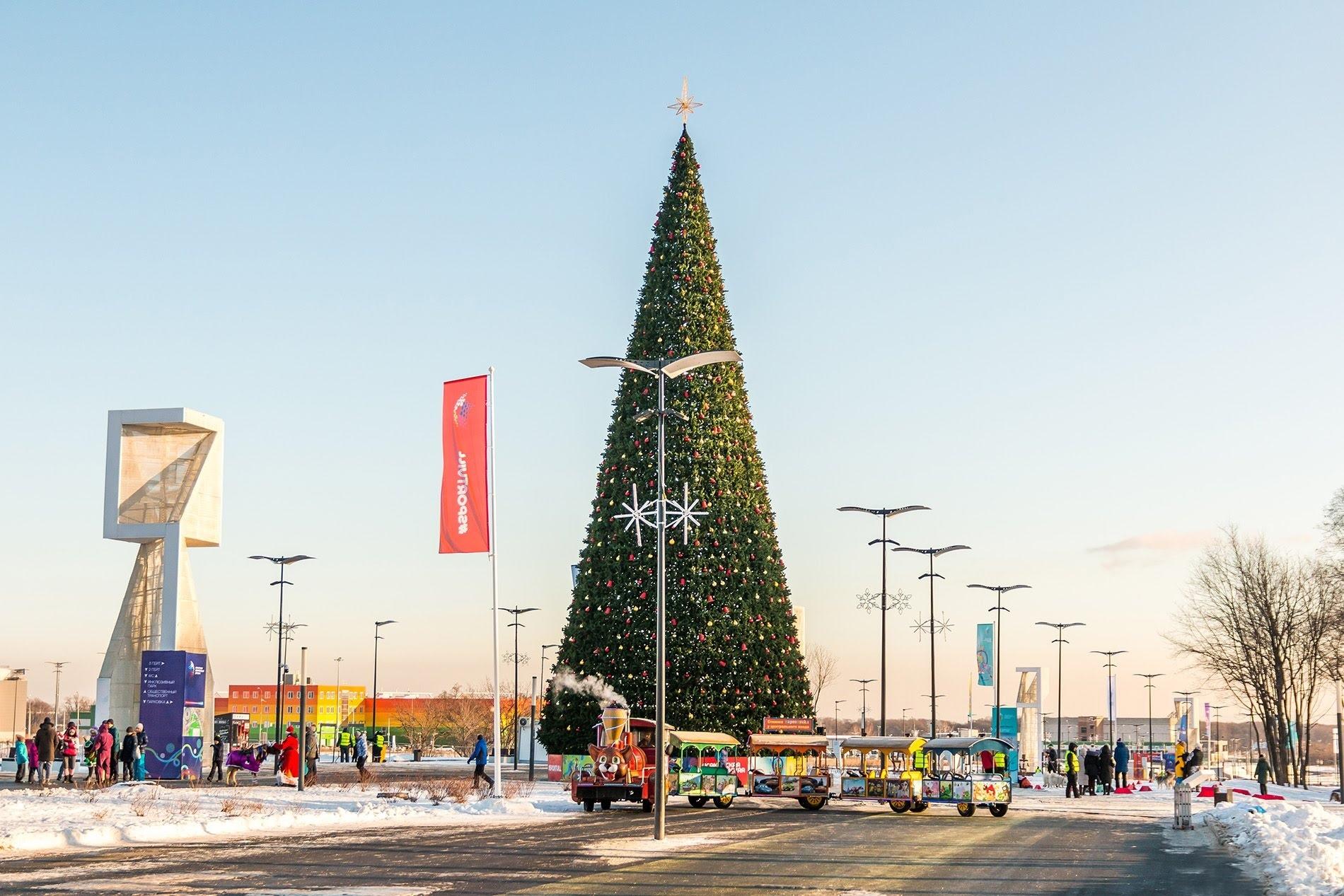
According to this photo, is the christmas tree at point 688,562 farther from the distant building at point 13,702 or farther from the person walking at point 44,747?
the distant building at point 13,702

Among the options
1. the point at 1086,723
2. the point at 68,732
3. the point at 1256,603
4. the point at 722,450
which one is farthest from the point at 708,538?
the point at 1086,723

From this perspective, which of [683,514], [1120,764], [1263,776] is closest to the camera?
[683,514]

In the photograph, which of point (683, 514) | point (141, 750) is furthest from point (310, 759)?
point (683, 514)

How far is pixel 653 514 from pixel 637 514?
142 cm

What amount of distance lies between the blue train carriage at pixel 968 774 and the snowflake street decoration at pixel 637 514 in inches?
413

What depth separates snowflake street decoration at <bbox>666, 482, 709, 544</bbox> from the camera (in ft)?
138

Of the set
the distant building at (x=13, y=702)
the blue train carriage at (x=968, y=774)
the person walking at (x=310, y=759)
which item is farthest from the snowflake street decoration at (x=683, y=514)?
the distant building at (x=13, y=702)

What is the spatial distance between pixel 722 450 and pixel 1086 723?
55895mm

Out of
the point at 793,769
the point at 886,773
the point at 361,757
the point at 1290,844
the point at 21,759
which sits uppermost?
the point at 1290,844

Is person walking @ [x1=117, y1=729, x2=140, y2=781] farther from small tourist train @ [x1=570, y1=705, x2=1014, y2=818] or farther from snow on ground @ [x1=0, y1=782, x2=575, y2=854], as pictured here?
small tourist train @ [x1=570, y1=705, x2=1014, y2=818]

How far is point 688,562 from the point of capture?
1703 inches

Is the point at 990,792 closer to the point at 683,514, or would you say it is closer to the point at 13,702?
the point at 683,514

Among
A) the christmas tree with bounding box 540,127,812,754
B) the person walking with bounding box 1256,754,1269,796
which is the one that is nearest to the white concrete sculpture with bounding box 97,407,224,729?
the christmas tree with bounding box 540,127,812,754

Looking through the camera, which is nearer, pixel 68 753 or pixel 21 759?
pixel 21 759
